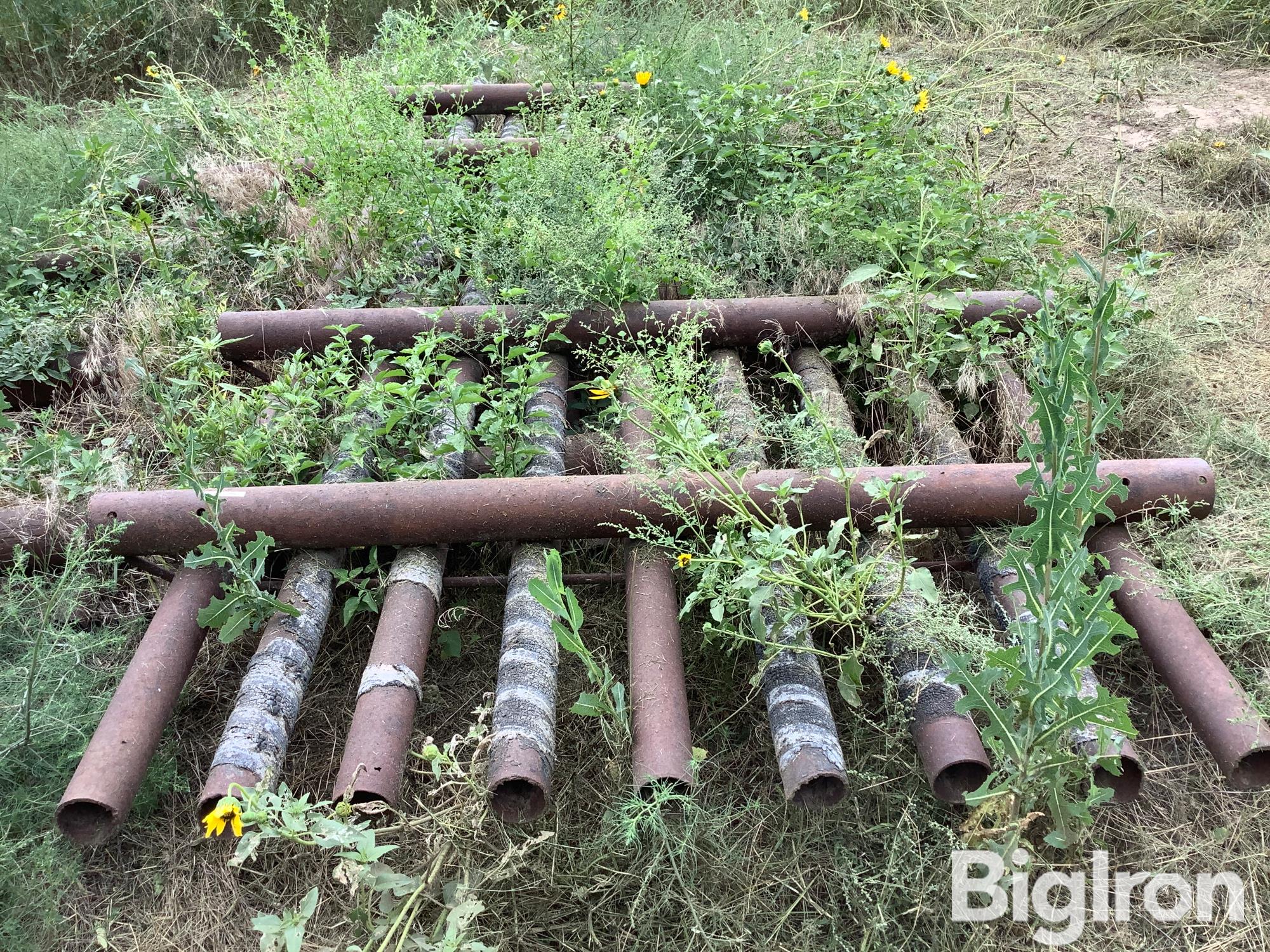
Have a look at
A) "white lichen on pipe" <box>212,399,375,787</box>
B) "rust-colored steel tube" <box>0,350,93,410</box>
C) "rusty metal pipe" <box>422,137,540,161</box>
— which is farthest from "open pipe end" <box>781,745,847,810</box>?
"rust-colored steel tube" <box>0,350,93,410</box>

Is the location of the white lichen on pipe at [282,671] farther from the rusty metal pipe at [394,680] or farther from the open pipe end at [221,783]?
the rusty metal pipe at [394,680]

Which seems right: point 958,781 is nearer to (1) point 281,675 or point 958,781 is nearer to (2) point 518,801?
(2) point 518,801

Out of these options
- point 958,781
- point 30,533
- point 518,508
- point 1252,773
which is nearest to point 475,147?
point 518,508

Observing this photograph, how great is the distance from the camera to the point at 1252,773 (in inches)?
95.9

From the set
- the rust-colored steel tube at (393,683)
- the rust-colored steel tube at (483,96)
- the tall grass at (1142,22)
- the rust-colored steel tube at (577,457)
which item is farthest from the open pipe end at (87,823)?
the tall grass at (1142,22)

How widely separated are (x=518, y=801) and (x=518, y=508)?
89 cm

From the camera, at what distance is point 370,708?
2.55 metres

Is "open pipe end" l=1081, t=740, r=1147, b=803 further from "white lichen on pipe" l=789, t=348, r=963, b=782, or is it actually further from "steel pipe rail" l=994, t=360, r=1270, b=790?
"white lichen on pipe" l=789, t=348, r=963, b=782

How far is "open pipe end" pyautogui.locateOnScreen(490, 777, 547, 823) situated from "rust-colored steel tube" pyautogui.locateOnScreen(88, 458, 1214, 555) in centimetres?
79

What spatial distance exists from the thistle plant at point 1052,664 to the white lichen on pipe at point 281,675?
168 centimetres

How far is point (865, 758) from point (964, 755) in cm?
29

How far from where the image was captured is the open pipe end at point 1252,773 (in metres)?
2.43

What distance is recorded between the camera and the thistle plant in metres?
2.08

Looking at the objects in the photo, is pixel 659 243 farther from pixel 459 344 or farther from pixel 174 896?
pixel 174 896
